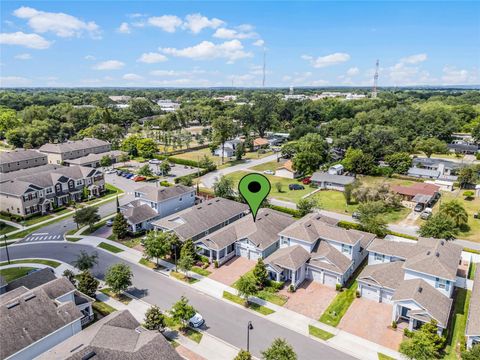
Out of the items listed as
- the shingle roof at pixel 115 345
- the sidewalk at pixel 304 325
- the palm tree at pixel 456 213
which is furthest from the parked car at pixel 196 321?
the palm tree at pixel 456 213

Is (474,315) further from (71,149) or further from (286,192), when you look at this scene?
(71,149)

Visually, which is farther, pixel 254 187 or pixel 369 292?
pixel 369 292

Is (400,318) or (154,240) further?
(154,240)

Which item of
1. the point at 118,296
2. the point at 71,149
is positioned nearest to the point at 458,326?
the point at 118,296

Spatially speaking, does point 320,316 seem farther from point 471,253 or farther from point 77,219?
point 77,219

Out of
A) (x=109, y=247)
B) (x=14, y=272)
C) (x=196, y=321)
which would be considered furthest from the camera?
(x=109, y=247)

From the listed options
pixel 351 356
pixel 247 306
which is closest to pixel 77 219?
pixel 247 306

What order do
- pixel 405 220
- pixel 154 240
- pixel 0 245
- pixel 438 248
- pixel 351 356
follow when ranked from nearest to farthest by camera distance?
pixel 351 356
pixel 438 248
pixel 154 240
pixel 0 245
pixel 405 220
